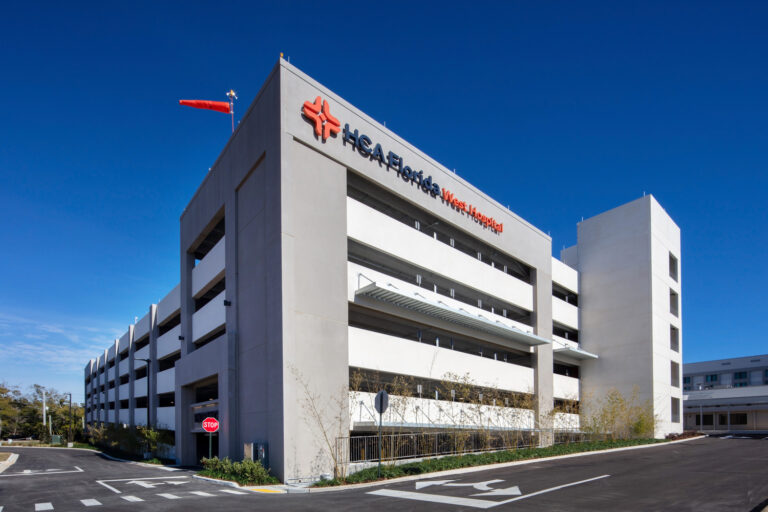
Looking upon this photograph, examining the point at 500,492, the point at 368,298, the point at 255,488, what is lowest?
the point at 255,488

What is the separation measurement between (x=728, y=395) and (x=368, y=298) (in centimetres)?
→ 6422

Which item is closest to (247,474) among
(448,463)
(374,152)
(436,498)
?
(448,463)

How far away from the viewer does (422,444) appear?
71.9ft

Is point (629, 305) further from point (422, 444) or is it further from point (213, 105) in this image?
point (213, 105)

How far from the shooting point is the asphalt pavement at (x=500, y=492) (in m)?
12.2

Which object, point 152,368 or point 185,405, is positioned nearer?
point 185,405

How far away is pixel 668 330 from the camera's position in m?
41.6

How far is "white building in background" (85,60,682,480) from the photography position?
2012 cm

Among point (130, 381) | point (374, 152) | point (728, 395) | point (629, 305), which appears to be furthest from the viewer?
point (728, 395)

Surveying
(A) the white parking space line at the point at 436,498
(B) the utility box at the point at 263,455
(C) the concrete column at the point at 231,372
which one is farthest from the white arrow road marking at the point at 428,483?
(C) the concrete column at the point at 231,372

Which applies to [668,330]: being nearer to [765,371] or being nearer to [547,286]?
[547,286]

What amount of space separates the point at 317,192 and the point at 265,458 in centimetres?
1048

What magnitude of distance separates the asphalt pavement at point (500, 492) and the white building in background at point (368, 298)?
4.05m

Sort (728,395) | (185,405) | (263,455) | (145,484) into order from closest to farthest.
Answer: (263,455) < (145,484) < (185,405) < (728,395)
